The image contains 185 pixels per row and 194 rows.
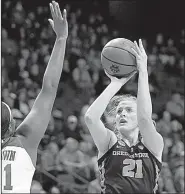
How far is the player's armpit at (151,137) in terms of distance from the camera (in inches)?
158

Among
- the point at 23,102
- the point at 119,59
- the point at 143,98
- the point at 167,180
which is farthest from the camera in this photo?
the point at 23,102

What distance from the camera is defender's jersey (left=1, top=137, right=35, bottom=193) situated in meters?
3.07

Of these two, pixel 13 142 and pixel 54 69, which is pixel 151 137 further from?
pixel 13 142

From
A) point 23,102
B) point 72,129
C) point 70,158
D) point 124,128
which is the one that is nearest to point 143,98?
point 124,128

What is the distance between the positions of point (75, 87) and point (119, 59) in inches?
280

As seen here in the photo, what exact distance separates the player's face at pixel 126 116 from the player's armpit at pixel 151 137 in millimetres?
189

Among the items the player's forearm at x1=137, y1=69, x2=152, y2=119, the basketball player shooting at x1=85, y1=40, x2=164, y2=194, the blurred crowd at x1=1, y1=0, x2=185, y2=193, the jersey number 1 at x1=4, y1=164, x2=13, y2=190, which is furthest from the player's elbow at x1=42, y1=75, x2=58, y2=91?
the blurred crowd at x1=1, y1=0, x2=185, y2=193

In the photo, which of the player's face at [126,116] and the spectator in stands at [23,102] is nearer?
the player's face at [126,116]

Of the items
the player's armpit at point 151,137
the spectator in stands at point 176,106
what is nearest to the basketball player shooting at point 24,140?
the player's armpit at point 151,137

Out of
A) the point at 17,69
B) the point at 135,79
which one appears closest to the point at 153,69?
the point at 135,79

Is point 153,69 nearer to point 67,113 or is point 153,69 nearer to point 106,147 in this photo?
point 67,113

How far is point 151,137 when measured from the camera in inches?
161

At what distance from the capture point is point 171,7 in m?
14.7

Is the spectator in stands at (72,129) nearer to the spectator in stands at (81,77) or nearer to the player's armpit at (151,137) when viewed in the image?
the spectator in stands at (81,77)
